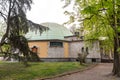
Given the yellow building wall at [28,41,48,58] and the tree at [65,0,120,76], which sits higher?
the tree at [65,0,120,76]

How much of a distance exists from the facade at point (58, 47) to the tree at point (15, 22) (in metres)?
17.9

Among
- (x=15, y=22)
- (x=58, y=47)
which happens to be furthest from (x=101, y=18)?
(x=58, y=47)

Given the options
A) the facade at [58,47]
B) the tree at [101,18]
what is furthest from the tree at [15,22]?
the facade at [58,47]

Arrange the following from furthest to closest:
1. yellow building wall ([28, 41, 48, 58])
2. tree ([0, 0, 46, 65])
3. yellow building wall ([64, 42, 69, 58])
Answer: yellow building wall ([64, 42, 69, 58]) → yellow building wall ([28, 41, 48, 58]) → tree ([0, 0, 46, 65])

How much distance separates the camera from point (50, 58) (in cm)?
3756

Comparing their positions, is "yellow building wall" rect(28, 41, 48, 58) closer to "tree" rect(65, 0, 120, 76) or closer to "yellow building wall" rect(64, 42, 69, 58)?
"yellow building wall" rect(64, 42, 69, 58)

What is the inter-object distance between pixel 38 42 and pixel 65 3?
2093cm

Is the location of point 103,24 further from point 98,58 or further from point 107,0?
point 98,58

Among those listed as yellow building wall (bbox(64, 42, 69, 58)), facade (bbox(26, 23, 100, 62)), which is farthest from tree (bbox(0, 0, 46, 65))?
yellow building wall (bbox(64, 42, 69, 58))

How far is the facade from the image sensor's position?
123 feet

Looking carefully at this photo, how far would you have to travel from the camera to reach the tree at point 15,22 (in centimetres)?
1767

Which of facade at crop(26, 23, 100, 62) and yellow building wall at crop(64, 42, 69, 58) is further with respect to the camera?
yellow building wall at crop(64, 42, 69, 58)

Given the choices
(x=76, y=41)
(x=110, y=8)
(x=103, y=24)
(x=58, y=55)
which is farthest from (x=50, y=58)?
(x=110, y=8)

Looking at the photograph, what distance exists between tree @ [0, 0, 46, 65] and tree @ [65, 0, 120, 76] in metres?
4.09
